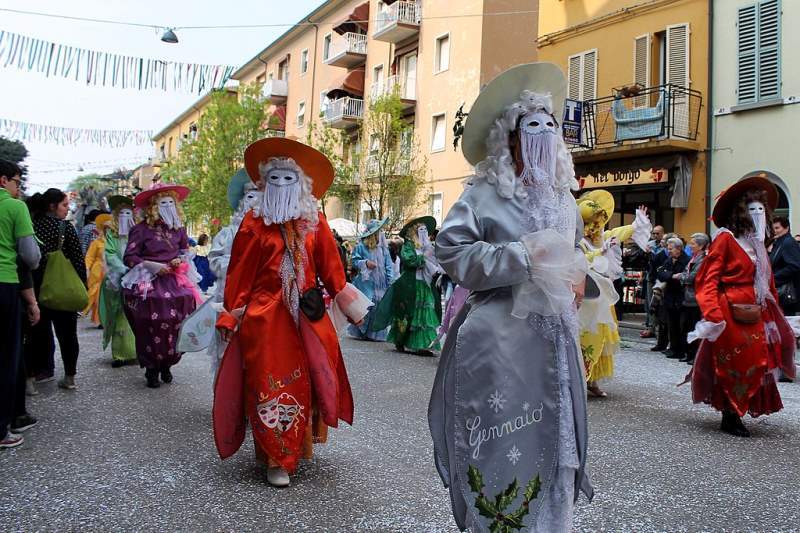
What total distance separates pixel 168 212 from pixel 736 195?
5.29 m

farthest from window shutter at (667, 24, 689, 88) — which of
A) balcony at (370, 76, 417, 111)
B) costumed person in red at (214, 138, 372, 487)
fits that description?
costumed person in red at (214, 138, 372, 487)

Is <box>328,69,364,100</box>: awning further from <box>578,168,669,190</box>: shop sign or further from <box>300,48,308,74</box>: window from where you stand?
<box>578,168,669,190</box>: shop sign

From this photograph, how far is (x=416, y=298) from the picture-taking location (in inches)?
430

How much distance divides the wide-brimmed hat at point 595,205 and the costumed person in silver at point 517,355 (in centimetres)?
427

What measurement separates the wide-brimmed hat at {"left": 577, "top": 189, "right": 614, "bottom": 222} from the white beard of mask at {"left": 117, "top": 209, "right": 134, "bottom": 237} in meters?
5.20

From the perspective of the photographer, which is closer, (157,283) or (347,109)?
(157,283)

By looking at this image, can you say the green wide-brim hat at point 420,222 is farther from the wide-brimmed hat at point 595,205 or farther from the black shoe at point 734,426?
the black shoe at point 734,426

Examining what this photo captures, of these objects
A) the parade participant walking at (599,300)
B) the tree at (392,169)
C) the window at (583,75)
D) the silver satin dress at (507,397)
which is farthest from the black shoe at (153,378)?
the tree at (392,169)

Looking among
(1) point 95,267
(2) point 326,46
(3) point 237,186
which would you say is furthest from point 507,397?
→ (2) point 326,46

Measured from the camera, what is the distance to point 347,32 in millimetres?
32906

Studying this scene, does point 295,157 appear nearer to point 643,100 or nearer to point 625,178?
point 625,178

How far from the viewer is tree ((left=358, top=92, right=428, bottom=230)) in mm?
26109

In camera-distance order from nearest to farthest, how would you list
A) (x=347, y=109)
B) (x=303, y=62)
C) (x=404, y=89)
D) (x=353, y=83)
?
1. (x=404, y=89)
2. (x=347, y=109)
3. (x=353, y=83)
4. (x=303, y=62)

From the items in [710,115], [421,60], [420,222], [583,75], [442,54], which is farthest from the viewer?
[421,60]
